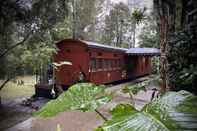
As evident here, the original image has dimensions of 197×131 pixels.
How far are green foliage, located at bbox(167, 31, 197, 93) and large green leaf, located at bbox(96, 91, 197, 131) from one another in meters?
1.50

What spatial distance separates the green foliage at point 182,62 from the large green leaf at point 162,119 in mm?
1501

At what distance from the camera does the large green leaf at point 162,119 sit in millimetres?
924

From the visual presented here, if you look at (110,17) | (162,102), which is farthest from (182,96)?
(110,17)

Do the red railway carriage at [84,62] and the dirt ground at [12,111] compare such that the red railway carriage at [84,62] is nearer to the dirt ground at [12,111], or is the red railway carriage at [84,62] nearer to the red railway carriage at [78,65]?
the red railway carriage at [78,65]

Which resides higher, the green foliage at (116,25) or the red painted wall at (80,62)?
the green foliage at (116,25)

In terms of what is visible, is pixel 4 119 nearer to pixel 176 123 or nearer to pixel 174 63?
pixel 174 63

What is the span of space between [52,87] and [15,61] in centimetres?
193

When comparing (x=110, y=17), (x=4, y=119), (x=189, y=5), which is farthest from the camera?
(x=110, y=17)

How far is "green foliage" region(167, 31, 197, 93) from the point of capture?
263cm

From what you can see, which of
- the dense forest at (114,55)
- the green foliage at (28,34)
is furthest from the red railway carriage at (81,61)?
the green foliage at (28,34)

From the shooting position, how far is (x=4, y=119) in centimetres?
686

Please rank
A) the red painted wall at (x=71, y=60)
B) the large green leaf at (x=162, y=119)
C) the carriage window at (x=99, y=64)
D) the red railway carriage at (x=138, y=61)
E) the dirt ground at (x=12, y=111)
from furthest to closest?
the red railway carriage at (x=138, y=61) → the carriage window at (x=99, y=64) → the red painted wall at (x=71, y=60) → the dirt ground at (x=12, y=111) → the large green leaf at (x=162, y=119)

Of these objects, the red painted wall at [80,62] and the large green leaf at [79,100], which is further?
the red painted wall at [80,62]

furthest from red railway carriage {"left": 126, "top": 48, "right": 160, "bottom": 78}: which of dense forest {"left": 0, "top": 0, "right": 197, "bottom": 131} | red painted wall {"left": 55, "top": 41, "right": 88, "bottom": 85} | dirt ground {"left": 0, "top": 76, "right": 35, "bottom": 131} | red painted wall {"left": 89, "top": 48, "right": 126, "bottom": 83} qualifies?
dirt ground {"left": 0, "top": 76, "right": 35, "bottom": 131}
